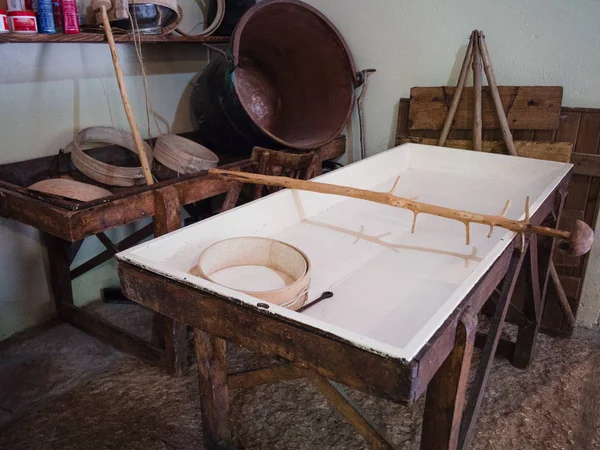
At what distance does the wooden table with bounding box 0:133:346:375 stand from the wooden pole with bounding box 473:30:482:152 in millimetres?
851

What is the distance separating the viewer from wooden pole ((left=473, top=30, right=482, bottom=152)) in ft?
8.87

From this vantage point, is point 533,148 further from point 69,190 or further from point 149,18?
point 69,190

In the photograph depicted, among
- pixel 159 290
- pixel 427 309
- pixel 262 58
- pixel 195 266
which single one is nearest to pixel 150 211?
pixel 195 266

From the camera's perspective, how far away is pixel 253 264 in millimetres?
1661

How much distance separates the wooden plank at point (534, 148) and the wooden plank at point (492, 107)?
0.10 m

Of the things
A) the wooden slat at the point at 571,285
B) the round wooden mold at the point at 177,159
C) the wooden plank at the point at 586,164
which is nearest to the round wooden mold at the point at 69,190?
the round wooden mold at the point at 177,159

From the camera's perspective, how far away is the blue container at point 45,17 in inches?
87.1

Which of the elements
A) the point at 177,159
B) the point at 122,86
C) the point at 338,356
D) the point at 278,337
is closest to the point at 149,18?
the point at 122,86

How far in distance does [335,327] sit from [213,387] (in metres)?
0.88

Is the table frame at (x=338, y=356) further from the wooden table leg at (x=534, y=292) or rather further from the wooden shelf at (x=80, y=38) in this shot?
the wooden shelf at (x=80, y=38)

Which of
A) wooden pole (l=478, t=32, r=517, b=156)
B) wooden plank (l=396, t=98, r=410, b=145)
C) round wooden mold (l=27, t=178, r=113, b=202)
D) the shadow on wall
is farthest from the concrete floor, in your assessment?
wooden plank (l=396, t=98, r=410, b=145)

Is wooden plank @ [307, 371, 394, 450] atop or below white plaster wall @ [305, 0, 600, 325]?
below

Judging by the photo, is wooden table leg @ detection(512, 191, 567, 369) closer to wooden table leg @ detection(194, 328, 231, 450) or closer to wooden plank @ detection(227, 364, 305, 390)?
wooden plank @ detection(227, 364, 305, 390)

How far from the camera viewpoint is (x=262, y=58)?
10.9ft
